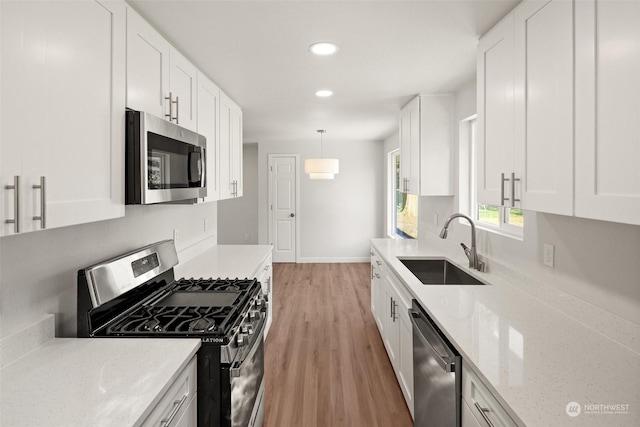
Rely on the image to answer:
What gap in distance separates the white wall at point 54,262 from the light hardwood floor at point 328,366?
4.51 ft

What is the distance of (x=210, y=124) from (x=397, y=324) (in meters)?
1.95

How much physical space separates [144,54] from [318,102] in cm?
227

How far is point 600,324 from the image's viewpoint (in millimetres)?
1553

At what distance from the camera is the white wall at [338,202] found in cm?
723

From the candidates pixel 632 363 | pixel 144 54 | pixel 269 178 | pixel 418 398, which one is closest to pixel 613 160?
pixel 632 363

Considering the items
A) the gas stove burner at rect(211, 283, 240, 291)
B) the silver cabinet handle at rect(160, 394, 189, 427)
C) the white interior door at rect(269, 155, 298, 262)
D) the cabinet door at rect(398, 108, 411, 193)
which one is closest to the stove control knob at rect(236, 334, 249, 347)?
the silver cabinet handle at rect(160, 394, 189, 427)

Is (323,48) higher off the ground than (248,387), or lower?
higher

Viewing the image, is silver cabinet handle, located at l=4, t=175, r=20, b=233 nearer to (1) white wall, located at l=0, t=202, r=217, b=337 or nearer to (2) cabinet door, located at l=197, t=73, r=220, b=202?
(1) white wall, located at l=0, t=202, r=217, b=337

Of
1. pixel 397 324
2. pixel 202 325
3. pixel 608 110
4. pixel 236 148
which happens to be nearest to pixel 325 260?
pixel 236 148

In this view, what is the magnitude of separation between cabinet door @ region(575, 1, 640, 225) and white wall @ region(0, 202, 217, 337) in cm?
191

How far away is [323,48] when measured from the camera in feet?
7.64

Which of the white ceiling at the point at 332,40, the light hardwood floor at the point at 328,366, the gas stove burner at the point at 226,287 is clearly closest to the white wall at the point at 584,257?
the white ceiling at the point at 332,40

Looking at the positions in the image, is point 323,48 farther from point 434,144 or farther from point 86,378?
point 86,378

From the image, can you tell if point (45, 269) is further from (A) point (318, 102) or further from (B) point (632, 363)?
(A) point (318, 102)
